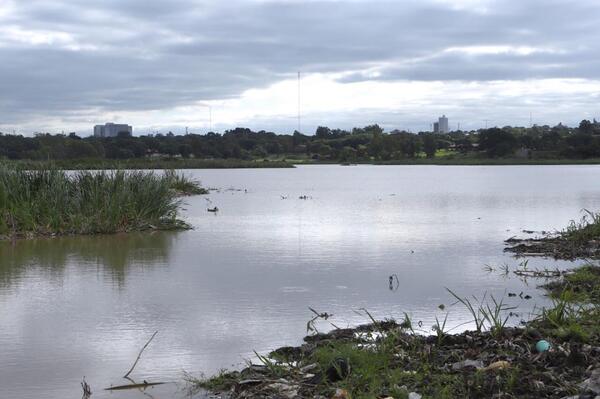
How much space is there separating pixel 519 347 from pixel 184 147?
6134 cm

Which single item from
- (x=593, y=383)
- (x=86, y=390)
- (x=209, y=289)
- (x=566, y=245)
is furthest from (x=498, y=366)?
(x=566, y=245)

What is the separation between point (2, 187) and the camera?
12727 mm

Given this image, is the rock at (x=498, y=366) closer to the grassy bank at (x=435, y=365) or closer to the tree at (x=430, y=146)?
the grassy bank at (x=435, y=365)

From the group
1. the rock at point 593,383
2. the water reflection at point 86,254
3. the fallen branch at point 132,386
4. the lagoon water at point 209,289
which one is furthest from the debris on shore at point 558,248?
the fallen branch at point 132,386

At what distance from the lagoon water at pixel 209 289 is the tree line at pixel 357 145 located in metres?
42.7

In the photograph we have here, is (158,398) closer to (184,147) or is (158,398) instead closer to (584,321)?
(584,321)

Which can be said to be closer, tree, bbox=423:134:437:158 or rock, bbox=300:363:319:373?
rock, bbox=300:363:319:373

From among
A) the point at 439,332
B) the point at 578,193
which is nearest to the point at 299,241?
the point at 439,332

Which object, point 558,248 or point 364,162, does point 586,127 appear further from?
point 558,248

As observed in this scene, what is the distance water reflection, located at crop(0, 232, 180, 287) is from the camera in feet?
30.4

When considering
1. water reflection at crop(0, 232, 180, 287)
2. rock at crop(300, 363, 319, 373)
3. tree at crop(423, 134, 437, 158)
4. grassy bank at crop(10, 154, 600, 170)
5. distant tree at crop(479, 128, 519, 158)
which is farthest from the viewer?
tree at crop(423, 134, 437, 158)

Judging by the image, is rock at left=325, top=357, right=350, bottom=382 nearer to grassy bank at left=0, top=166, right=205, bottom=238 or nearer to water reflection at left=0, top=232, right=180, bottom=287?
water reflection at left=0, top=232, right=180, bottom=287

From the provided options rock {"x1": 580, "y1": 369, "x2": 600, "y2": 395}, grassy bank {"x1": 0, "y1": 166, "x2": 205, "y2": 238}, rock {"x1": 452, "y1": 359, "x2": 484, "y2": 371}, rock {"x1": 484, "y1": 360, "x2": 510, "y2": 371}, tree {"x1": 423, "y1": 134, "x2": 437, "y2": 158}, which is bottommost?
rock {"x1": 452, "y1": 359, "x2": 484, "y2": 371}

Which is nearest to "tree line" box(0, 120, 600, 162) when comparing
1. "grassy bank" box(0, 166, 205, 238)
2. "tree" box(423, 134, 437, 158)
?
"tree" box(423, 134, 437, 158)
